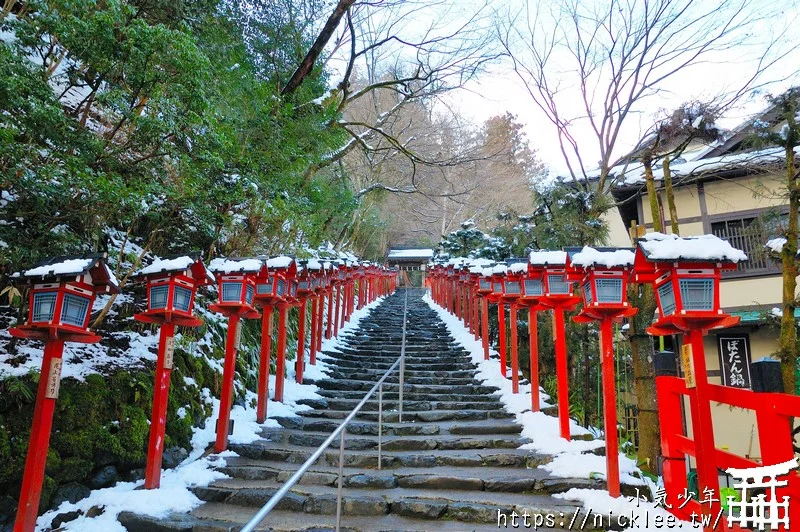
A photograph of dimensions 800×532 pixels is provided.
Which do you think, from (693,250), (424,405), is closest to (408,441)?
(424,405)

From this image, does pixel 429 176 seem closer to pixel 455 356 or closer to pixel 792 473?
pixel 455 356

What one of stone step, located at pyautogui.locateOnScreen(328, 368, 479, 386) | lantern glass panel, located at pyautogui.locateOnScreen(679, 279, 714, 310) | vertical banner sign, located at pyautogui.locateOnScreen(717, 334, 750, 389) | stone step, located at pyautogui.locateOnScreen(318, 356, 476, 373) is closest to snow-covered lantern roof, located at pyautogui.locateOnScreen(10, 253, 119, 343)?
lantern glass panel, located at pyautogui.locateOnScreen(679, 279, 714, 310)

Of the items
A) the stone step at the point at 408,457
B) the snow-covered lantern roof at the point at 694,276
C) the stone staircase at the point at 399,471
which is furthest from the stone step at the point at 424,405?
the snow-covered lantern roof at the point at 694,276

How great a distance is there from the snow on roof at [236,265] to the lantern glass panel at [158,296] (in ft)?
4.14

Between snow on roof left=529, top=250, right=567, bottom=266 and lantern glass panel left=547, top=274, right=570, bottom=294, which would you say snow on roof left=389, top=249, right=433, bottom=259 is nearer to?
snow on roof left=529, top=250, right=567, bottom=266

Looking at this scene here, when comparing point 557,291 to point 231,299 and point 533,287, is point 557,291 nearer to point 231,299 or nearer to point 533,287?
point 533,287

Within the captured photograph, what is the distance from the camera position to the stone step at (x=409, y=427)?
7.32 m

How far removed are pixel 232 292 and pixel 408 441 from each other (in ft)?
10.6

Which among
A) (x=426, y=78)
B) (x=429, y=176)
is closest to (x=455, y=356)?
(x=426, y=78)

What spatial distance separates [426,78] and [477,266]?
594 cm

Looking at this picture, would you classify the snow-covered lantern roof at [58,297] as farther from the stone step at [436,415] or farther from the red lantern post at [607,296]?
the red lantern post at [607,296]

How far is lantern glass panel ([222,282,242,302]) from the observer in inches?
259

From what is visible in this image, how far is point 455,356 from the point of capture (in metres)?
11.9

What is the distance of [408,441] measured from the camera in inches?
271
